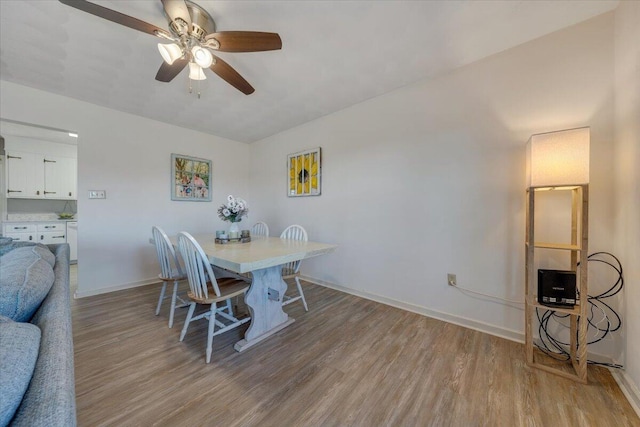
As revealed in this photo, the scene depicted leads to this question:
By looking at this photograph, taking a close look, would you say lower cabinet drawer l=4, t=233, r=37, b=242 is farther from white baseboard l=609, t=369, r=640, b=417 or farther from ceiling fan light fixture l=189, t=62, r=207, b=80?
white baseboard l=609, t=369, r=640, b=417

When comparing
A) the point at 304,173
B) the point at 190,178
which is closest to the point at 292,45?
the point at 304,173

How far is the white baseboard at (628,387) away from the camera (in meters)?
1.23

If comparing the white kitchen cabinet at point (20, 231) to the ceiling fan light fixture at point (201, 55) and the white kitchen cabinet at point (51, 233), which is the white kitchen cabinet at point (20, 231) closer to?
the white kitchen cabinet at point (51, 233)

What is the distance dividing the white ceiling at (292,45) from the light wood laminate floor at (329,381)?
2.27 meters

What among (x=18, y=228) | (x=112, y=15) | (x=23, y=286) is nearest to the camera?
(x=23, y=286)

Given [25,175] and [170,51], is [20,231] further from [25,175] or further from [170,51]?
[170,51]

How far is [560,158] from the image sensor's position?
140 cm

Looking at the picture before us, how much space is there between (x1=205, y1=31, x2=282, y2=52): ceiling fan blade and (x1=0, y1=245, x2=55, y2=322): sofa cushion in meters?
1.50

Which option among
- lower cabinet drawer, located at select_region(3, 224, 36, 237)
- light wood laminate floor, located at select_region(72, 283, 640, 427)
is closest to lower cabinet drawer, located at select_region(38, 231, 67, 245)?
lower cabinet drawer, located at select_region(3, 224, 36, 237)

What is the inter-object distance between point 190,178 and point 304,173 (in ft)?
5.86

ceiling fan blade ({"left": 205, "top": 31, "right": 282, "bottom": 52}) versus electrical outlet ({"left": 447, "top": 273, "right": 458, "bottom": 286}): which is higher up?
ceiling fan blade ({"left": 205, "top": 31, "right": 282, "bottom": 52})

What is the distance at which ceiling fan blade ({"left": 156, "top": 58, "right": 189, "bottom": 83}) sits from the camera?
5.46ft

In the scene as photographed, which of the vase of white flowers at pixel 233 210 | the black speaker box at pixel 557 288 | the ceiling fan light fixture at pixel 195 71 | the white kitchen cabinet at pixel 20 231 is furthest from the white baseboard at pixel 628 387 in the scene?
the white kitchen cabinet at pixel 20 231

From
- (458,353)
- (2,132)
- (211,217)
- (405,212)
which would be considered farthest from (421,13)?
(2,132)
